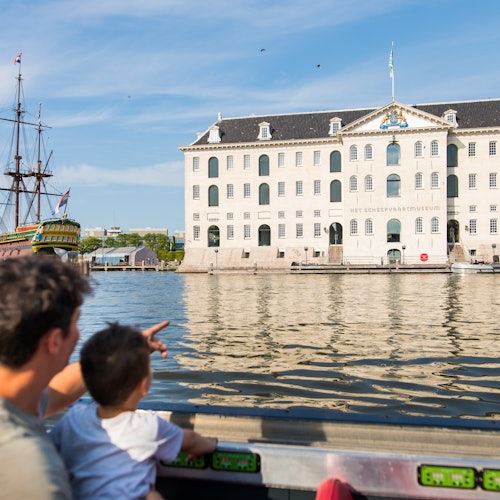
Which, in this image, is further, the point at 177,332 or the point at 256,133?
the point at 256,133

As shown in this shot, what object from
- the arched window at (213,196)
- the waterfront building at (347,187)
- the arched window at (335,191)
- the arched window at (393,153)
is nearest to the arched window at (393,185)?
the waterfront building at (347,187)

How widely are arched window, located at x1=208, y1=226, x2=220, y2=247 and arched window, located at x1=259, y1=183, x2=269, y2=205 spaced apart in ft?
19.2

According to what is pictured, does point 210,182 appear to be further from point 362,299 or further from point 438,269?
point 362,299

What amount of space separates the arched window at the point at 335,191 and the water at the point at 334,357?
39.3 m

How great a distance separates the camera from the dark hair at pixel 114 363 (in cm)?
226

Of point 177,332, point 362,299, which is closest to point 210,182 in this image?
point 362,299

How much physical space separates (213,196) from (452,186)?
25.0 meters

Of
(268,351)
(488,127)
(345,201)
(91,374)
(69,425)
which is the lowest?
(268,351)

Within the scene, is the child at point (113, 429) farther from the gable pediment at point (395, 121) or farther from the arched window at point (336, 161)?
the arched window at point (336, 161)

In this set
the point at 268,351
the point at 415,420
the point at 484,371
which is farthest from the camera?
the point at 268,351

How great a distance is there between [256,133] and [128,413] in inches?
2378

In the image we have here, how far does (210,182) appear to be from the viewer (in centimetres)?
6153

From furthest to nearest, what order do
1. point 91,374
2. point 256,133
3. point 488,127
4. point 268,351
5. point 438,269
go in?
point 256,133 < point 488,127 < point 438,269 < point 268,351 < point 91,374

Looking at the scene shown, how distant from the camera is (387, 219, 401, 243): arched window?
56094 millimetres
